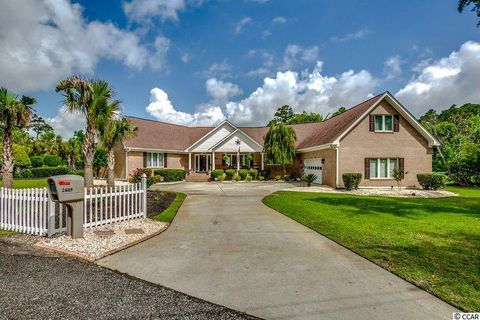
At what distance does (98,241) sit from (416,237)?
7.76 metres

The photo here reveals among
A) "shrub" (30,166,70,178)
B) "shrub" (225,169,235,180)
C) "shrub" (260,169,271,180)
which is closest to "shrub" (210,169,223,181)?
"shrub" (225,169,235,180)

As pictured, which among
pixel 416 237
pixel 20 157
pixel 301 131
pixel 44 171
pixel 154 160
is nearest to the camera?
pixel 416 237

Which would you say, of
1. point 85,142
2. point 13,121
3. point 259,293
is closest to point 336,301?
point 259,293

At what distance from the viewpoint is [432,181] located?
18.2m

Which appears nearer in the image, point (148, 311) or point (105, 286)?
point (148, 311)

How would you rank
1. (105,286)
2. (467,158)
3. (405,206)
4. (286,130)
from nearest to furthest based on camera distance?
(105,286), (405,206), (467,158), (286,130)

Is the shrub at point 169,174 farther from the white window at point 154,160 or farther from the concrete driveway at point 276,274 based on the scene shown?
the concrete driveway at point 276,274

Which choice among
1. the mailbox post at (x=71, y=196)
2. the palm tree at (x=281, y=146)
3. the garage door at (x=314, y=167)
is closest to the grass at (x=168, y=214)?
the mailbox post at (x=71, y=196)

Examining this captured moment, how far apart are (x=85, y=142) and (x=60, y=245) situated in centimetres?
713

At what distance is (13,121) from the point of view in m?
12.4

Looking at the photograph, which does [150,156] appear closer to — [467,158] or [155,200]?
[155,200]

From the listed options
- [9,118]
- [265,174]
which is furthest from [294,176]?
[9,118]

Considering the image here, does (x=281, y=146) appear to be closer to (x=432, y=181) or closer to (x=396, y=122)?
(x=396, y=122)

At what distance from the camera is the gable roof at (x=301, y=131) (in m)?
19.3
